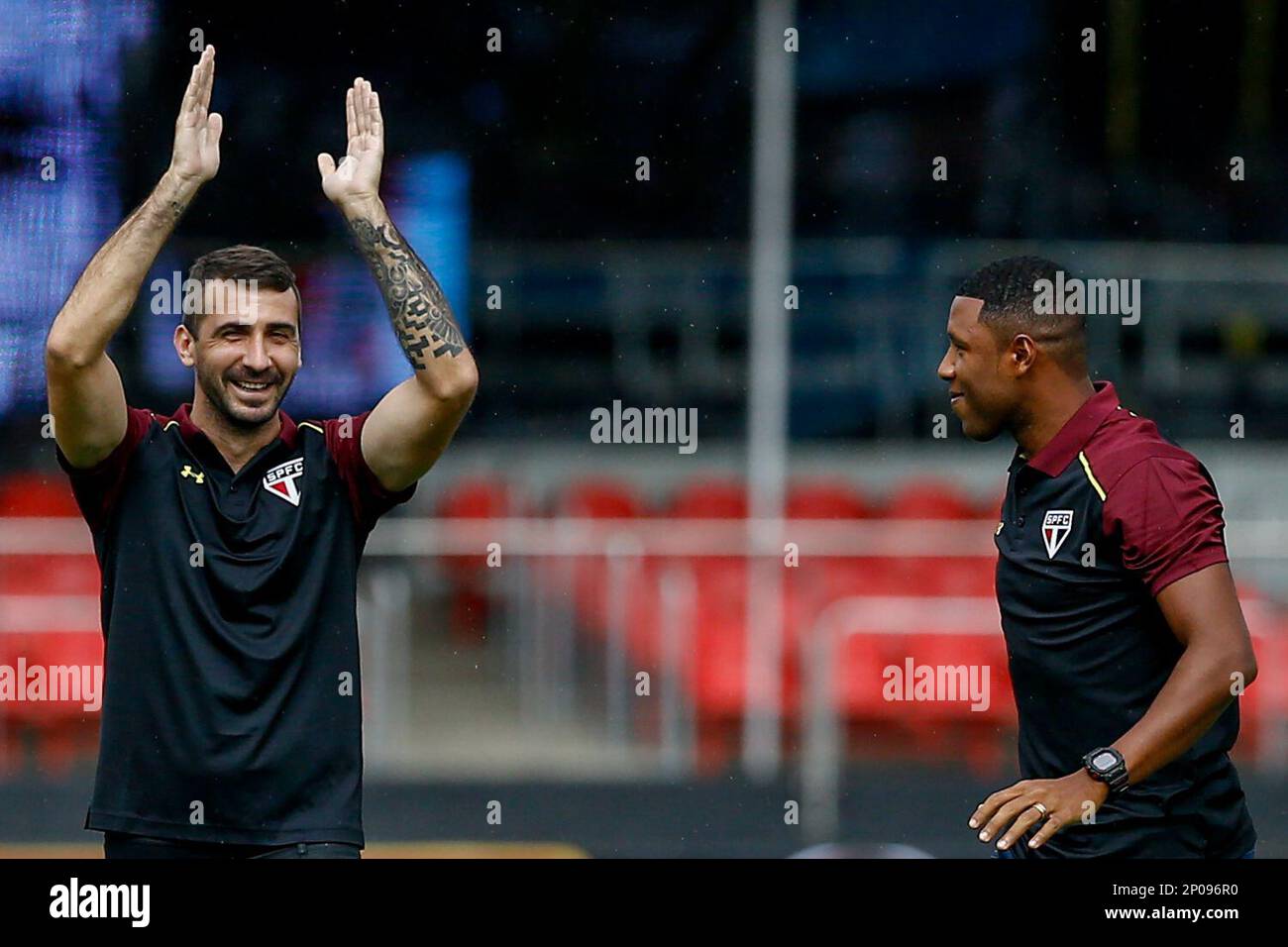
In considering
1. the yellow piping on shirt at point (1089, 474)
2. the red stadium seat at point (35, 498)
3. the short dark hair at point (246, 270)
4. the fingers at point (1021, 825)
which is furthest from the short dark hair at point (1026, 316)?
the red stadium seat at point (35, 498)

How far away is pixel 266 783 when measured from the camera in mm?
3236

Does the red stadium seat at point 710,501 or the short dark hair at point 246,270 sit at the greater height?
the short dark hair at point 246,270

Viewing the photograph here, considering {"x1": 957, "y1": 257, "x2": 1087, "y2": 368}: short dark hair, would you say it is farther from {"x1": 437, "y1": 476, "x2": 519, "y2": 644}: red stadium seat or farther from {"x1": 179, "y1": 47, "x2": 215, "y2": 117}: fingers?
{"x1": 437, "y1": 476, "x2": 519, "y2": 644}: red stadium seat

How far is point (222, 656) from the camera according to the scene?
10.7 ft

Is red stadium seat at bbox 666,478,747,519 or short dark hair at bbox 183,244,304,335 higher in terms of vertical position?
short dark hair at bbox 183,244,304,335

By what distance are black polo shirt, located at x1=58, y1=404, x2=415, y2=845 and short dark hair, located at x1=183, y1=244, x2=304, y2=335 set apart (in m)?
0.27

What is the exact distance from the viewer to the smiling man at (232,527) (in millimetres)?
3229

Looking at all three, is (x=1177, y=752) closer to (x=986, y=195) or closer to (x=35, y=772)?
(x=35, y=772)

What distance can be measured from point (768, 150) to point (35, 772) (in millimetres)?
3896

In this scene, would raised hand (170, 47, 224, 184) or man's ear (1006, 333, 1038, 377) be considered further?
man's ear (1006, 333, 1038, 377)

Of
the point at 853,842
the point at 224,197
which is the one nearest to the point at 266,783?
the point at 853,842

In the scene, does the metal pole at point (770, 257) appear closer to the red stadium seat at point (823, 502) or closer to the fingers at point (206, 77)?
the red stadium seat at point (823, 502)

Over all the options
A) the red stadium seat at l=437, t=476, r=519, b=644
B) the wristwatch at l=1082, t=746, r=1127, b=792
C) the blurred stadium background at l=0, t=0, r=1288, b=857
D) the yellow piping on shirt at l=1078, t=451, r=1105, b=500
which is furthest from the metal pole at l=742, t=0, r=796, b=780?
the wristwatch at l=1082, t=746, r=1127, b=792

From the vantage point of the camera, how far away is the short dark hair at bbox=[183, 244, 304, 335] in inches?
133
